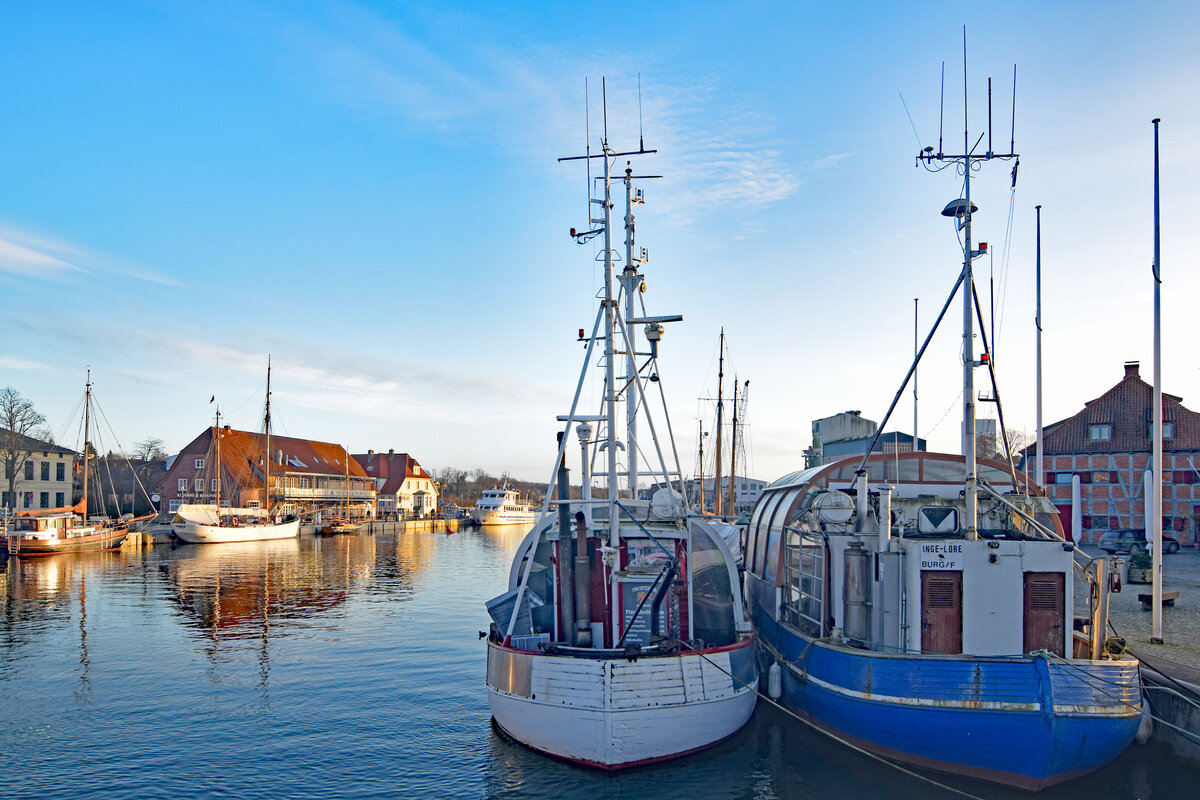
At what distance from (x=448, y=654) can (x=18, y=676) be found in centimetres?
1047

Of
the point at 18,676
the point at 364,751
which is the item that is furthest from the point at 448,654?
→ the point at 18,676

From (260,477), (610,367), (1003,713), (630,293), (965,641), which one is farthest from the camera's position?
(260,477)

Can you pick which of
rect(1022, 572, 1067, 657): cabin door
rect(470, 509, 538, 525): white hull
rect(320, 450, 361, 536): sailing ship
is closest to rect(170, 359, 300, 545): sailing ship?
rect(320, 450, 361, 536): sailing ship

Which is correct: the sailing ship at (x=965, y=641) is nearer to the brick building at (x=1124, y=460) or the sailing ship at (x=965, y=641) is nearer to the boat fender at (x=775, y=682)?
the boat fender at (x=775, y=682)

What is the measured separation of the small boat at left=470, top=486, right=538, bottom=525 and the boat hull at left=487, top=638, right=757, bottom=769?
299 ft

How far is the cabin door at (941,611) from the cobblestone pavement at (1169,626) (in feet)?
13.5

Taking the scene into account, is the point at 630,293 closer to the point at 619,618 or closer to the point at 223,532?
the point at 619,618

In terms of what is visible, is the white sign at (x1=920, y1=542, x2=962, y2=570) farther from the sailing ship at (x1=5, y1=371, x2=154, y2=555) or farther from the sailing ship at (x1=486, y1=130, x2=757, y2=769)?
the sailing ship at (x1=5, y1=371, x2=154, y2=555)

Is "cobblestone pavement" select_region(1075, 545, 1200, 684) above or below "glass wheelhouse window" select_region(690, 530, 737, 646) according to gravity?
below

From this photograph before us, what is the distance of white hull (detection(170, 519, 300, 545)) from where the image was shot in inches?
2473

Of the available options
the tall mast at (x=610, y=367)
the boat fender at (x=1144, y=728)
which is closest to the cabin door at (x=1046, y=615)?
the boat fender at (x=1144, y=728)

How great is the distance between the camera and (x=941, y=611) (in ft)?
41.5

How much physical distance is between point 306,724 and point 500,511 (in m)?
88.9

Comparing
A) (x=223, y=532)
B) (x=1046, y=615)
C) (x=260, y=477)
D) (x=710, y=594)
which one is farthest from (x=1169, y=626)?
(x=260, y=477)
